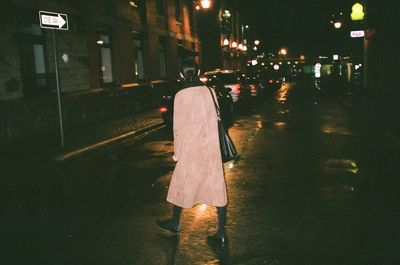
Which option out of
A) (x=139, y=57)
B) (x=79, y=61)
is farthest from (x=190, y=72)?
(x=139, y=57)

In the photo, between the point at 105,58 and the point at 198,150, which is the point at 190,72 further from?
the point at 105,58

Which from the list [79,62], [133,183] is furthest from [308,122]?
[133,183]

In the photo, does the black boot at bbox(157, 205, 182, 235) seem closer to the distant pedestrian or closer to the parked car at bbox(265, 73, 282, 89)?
the distant pedestrian

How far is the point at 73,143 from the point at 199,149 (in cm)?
752

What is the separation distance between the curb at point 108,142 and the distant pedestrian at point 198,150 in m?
5.46

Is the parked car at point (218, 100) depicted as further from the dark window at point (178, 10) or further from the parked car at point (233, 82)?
the dark window at point (178, 10)

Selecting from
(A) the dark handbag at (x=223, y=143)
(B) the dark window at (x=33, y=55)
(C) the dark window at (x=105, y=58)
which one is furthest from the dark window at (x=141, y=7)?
(A) the dark handbag at (x=223, y=143)

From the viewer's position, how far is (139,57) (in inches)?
904

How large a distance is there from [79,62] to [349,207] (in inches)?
475

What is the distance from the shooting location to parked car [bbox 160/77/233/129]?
14.2 m

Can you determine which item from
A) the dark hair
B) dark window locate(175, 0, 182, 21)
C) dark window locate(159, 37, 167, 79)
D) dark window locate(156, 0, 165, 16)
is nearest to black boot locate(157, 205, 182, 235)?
the dark hair

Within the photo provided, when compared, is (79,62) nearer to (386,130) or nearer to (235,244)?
(386,130)

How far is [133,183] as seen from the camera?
7.80 metres

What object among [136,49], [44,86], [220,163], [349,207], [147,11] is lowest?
[349,207]
